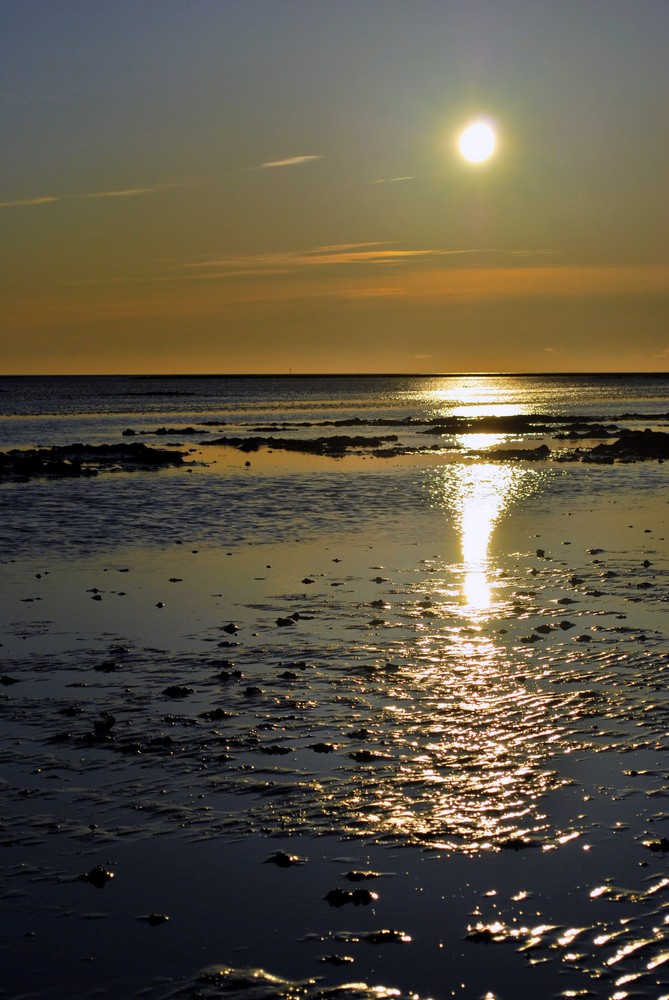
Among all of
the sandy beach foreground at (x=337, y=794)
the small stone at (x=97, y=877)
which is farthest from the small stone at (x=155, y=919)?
the small stone at (x=97, y=877)

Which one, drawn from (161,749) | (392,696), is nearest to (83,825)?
(161,749)

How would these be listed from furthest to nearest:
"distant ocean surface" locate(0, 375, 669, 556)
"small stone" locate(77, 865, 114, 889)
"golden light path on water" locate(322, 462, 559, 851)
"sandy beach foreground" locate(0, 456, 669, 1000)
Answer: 1. "distant ocean surface" locate(0, 375, 669, 556)
2. "golden light path on water" locate(322, 462, 559, 851)
3. "small stone" locate(77, 865, 114, 889)
4. "sandy beach foreground" locate(0, 456, 669, 1000)

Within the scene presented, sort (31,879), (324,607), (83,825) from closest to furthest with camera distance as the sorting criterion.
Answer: (31,879) < (83,825) < (324,607)

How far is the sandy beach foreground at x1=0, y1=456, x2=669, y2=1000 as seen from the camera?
7523mm

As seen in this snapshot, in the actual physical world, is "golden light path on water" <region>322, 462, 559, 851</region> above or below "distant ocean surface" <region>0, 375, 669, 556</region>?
below

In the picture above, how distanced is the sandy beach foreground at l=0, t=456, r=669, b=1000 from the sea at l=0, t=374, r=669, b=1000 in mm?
32

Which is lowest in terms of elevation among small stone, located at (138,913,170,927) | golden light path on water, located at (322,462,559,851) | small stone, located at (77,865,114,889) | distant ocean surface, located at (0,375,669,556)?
small stone, located at (138,913,170,927)

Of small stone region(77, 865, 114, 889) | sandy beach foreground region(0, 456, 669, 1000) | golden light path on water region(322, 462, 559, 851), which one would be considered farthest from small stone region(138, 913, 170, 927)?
golden light path on water region(322, 462, 559, 851)

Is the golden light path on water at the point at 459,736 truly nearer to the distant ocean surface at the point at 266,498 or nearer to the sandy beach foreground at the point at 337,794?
the sandy beach foreground at the point at 337,794

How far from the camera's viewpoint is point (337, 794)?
10258 mm

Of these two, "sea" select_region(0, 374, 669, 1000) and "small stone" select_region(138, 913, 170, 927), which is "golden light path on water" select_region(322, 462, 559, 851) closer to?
"sea" select_region(0, 374, 669, 1000)

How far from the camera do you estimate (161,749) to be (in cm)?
1162

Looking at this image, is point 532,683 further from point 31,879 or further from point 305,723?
point 31,879

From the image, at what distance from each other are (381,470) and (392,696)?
122 ft
